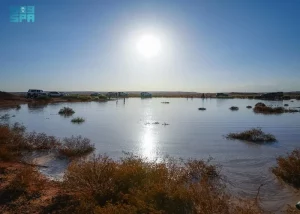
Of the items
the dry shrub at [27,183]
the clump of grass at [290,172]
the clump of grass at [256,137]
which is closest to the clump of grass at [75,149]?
the dry shrub at [27,183]

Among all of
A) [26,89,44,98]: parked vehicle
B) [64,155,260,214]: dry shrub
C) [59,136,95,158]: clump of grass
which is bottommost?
[59,136,95,158]: clump of grass

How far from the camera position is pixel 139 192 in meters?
6.98

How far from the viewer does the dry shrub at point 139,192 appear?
6.49m

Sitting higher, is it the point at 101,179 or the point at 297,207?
the point at 101,179

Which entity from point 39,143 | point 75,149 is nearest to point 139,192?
point 75,149

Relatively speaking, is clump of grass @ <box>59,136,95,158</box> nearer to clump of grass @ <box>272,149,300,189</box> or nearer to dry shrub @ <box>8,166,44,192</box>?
dry shrub @ <box>8,166,44,192</box>

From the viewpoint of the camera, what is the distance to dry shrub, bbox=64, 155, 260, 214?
21.3 ft

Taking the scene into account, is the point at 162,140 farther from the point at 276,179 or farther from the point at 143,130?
the point at 276,179

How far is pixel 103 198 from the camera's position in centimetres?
775

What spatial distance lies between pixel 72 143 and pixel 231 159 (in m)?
8.98

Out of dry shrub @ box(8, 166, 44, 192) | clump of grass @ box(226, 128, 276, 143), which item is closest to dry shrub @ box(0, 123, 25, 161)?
dry shrub @ box(8, 166, 44, 192)

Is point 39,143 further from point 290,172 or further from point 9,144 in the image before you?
point 290,172

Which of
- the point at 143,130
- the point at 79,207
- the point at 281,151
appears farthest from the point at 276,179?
the point at 143,130

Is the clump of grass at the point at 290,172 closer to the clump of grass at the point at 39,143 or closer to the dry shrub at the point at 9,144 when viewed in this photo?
the dry shrub at the point at 9,144
